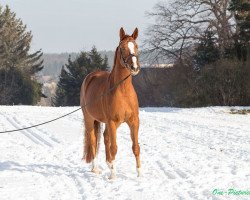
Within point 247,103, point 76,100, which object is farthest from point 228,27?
point 76,100

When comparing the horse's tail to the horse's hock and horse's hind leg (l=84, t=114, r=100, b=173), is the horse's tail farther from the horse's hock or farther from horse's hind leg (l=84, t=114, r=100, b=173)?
the horse's hock

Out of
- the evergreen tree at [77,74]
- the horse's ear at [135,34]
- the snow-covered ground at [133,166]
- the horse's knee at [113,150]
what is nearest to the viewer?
the snow-covered ground at [133,166]

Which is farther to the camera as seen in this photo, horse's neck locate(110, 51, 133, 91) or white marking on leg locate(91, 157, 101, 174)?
white marking on leg locate(91, 157, 101, 174)

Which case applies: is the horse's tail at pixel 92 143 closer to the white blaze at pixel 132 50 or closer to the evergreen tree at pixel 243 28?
the white blaze at pixel 132 50

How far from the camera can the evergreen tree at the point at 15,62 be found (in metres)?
50.8

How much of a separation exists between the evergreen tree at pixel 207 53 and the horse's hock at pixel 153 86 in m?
5.27

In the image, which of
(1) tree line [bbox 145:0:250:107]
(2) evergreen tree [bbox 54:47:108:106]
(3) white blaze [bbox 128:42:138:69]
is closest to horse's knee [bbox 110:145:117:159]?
(3) white blaze [bbox 128:42:138:69]

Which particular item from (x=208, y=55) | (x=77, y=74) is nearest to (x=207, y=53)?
(x=208, y=55)

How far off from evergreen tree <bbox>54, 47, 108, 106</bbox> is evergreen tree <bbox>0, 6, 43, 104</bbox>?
3.45 m

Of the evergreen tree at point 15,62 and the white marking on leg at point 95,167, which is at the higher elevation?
the evergreen tree at point 15,62

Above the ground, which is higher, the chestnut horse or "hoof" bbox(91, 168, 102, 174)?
the chestnut horse

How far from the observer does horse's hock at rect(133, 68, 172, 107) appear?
3867cm

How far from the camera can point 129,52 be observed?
21.5 ft

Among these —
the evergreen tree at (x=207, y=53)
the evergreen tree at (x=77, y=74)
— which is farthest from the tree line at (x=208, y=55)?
the evergreen tree at (x=77, y=74)
